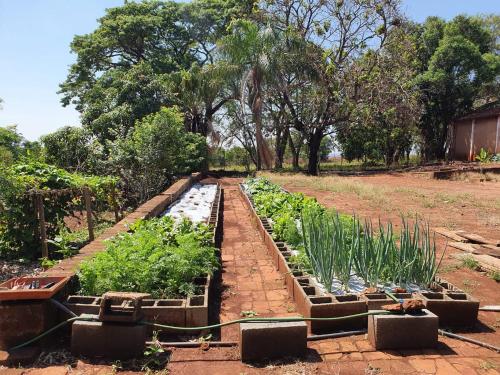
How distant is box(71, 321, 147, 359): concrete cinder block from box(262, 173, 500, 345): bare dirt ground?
232cm

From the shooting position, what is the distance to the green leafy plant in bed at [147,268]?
11.2 feet

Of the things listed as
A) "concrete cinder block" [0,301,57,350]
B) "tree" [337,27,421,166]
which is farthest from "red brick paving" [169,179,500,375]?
"tree" [337,27,421,166]

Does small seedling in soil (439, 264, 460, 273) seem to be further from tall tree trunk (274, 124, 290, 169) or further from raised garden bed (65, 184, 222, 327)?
tall tree trunk (274, 124, 290, 169)

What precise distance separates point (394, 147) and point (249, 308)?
26.6m

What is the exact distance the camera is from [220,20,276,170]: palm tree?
19.5 meters

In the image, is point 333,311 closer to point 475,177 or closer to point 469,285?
point 469,285

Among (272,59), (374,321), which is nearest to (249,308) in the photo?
(374,321)

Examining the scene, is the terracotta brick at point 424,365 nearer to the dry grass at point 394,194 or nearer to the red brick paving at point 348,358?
the red brick paving at point 348,358

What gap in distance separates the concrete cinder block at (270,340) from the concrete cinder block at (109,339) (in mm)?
702

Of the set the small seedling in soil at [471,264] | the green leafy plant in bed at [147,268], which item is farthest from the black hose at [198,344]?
the small seedling in soil at [471,264]

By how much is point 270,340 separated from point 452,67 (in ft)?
84.9

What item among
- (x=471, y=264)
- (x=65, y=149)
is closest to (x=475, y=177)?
(x=471, y=264)

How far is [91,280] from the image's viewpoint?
345 cm

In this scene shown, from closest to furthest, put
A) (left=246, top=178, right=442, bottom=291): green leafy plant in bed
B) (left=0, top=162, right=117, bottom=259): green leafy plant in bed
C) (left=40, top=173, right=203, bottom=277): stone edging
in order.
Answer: (left=246, top=178, right=442, bottom=291): green leafy plant in bed → (left=40, top=173, right=203, bottom=277): stone edging → (left=0, top=162, right=117, bottom=259): green leafy plant in bed
